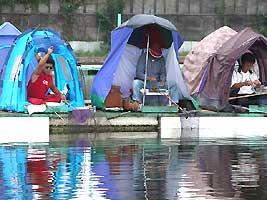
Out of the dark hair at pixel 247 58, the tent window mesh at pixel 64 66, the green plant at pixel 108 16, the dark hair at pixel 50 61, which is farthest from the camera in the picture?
the green plant at pixel 108 16

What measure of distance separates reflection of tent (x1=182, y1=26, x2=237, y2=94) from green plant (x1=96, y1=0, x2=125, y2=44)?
8.85 meters

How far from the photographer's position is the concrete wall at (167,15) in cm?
3173

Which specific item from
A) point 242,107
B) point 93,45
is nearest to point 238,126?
point 242,107

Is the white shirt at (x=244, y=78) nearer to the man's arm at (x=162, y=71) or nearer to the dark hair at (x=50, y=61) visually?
the man's arm at (x=162, y=71)

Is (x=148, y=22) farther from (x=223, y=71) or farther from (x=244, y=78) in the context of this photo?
(x=244, y=78)

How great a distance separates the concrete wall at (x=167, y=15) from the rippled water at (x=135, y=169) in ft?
57.5

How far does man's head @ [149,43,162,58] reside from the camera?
18.3 meters

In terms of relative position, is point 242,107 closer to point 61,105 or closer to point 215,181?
point 61,105

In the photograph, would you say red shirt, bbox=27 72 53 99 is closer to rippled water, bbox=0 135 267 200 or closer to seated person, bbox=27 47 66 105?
seated person, bbox=27 47 66 105

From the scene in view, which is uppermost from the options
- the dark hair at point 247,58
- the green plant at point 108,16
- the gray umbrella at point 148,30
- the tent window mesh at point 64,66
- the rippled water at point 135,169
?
the green plant at point 108,16

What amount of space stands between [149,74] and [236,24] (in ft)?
51.2

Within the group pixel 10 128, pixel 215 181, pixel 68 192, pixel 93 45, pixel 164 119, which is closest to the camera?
pixel 68 192

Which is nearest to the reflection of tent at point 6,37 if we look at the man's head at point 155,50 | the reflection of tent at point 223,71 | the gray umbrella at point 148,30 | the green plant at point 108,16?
the gray umbrella at point 148,30

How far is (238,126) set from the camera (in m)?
17.1
